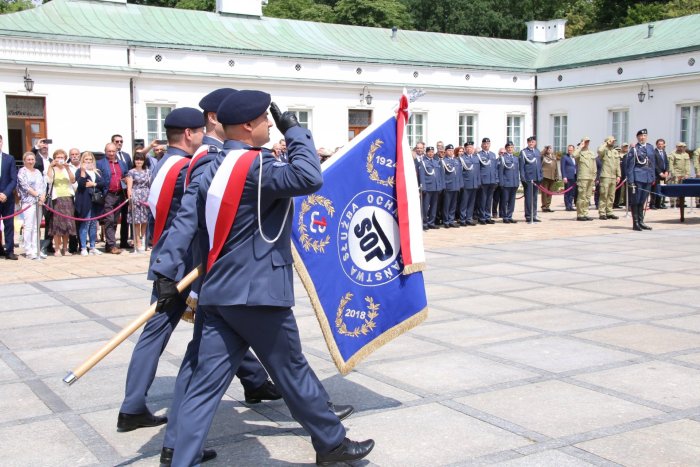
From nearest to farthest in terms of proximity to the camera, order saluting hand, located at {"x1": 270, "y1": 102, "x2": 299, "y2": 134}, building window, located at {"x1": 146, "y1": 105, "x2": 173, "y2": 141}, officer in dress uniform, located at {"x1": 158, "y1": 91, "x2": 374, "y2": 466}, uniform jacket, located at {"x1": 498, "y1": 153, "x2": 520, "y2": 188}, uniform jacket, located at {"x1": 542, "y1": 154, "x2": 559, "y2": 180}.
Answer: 1. officer in dress uniform, located at {"x1": 158, "y1": 91, "x2": 374, "y2": 466}
2. saluting hand, located at {"x1": 270, "y1": 102, "x2": 299, "y2": 134}
3. uniform jacket, located at {"x1": 498, "y1": 153, "x2": 520, "y2": 188}
4. uniform jacket, located at {"x1": 542, "y1": 154, "x2": 559, "y2": 180}
5. building window, located at {"x1": 146, "y1": 105, "x2": 173, "y2": 141}

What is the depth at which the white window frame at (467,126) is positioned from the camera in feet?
112

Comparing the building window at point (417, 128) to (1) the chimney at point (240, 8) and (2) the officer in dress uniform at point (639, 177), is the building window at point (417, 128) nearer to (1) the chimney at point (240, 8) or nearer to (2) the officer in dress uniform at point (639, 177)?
(1) the chimney at point (240, 8)

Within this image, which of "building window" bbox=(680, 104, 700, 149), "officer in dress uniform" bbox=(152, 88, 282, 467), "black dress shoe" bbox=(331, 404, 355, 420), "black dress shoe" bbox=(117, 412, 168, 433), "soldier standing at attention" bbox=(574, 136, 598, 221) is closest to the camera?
"officer in dress uniform" bbox=(152, 88, 282, 467)

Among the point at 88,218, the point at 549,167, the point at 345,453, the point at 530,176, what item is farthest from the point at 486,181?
the point at 345,453

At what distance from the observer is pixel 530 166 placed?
Answer: 20.5 m

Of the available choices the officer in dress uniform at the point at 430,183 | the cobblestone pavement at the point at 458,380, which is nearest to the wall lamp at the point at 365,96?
the officer in dress uniform at the point at 430,183

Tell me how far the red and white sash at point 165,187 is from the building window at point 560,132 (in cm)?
3136

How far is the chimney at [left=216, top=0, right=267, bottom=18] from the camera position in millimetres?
31594

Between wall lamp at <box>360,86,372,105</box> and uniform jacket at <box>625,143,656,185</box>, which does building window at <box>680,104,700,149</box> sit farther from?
uniform jacket at <box>625,143,656,185</box>

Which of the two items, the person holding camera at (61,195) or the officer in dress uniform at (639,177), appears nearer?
the person holding camera at (61,195)

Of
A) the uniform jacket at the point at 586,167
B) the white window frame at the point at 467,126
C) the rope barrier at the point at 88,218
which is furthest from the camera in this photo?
the white window frame at the point at 467,126

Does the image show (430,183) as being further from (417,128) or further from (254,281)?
(417,128)

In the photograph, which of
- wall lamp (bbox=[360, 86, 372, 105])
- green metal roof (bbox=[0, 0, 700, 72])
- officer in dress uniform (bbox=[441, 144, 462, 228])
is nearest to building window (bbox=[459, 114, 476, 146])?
green metal roof (bbox=[0, 0, 700, 72])

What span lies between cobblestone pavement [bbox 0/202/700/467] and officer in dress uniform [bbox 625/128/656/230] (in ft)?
20.4
